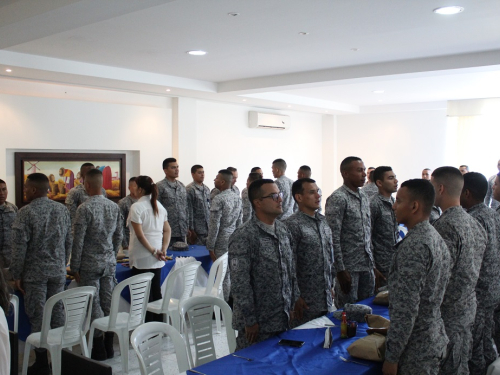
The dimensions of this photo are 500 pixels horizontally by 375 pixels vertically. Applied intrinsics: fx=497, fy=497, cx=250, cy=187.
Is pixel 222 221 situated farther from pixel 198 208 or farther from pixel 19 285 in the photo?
Answer: pixel 19 285

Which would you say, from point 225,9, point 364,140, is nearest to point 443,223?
point 225,9

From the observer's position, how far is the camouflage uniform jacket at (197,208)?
288 inches

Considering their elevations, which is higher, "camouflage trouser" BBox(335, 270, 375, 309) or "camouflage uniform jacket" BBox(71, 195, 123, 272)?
"camouflage uniform jacket" BBox(71, 195, 123, 272)

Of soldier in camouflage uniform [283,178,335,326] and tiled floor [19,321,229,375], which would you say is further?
tiled floor [19,321,229,375]

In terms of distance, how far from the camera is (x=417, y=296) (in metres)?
2.35

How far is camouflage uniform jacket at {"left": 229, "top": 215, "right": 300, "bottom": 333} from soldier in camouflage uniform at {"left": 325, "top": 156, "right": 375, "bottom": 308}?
1.02 meters

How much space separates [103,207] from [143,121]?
16.3 ft

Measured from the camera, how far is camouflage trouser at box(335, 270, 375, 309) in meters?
4.13

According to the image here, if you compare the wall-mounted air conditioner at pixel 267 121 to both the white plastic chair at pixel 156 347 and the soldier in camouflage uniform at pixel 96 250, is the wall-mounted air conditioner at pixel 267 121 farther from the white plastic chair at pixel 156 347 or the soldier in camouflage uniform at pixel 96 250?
the white plastic chair at pixel 156 347

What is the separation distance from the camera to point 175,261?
539cm

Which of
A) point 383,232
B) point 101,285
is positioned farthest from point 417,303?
point 101,285

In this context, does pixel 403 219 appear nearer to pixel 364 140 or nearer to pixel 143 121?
pixel 143 121

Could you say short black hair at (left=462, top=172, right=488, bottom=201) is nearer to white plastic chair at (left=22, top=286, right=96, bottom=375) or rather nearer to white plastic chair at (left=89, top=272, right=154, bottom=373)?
white plastic chair at (left=89, top=272, right=154, bottom=373)

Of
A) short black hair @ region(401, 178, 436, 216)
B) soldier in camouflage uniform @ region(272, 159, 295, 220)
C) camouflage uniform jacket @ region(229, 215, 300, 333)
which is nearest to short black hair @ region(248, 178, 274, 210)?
camouflage uniform jacket @ region(229, 215, 300, 333)
